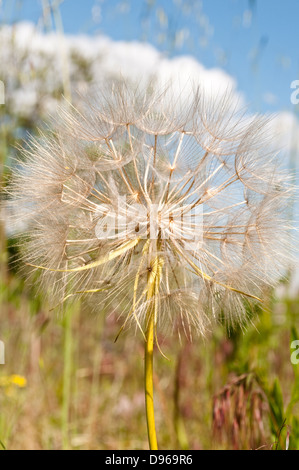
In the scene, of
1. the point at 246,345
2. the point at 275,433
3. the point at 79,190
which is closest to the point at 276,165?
the point at 79,190

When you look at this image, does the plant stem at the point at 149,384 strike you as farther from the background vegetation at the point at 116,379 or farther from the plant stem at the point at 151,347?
the background vegetation at the point at 116,379

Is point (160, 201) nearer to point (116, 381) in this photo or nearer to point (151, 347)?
point (151, 347)

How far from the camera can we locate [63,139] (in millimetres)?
1538

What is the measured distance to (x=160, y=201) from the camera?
4.76ft

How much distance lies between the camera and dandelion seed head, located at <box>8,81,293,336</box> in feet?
4.69

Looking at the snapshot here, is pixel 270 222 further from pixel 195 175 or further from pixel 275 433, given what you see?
pixel 275 433

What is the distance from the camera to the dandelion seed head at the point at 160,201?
4.69 ft

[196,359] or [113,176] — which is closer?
[113,176]

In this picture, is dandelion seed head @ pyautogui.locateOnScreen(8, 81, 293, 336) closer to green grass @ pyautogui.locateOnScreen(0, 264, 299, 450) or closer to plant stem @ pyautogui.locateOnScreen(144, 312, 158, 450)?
plant stem @ pyautogui.locateOnScreen(144, 312, 158, 450)

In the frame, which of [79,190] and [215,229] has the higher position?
[79,190]

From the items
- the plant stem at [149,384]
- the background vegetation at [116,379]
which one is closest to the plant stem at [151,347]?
the plant stem at [149,384]
